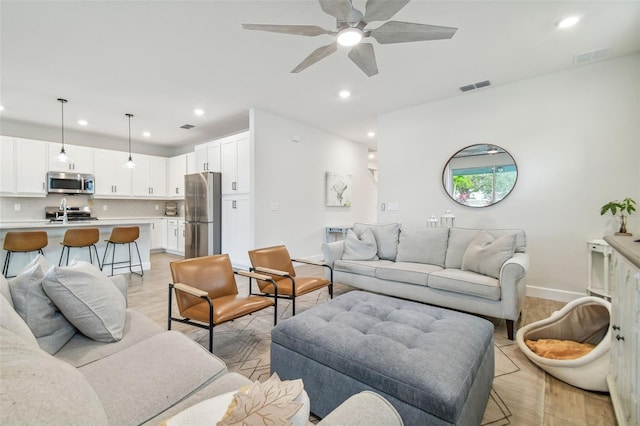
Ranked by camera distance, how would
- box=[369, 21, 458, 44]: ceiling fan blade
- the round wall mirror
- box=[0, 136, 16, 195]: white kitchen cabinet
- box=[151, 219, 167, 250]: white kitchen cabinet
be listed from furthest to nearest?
box=[151, 219, 167, 250]: white kitchen cabinet
box=[0, 136, 16, 195]: white kitchen cabinet
the round wall mirror
box=[369, 21, 458, 44]: ceiling fan blade

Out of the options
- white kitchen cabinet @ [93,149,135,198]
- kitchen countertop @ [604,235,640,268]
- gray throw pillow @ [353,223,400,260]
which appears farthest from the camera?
white kitchen cabinet @ [93,149,135,198]

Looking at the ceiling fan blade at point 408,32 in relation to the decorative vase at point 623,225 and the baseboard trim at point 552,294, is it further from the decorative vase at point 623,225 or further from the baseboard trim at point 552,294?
the baseboard trim at point 552,294

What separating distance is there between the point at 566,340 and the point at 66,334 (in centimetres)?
335

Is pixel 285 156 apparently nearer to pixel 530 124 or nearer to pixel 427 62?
pixel 427 62

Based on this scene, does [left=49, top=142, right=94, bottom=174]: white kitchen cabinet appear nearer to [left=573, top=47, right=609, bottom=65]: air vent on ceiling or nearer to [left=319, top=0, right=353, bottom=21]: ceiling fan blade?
[left=319, top=0, right=353, bottom=21]: ceiling fan blade

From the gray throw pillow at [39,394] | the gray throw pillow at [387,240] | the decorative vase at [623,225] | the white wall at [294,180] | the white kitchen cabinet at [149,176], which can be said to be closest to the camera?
the gray throw pillow at [39,394]

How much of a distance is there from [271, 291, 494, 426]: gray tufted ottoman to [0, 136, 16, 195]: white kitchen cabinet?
21.0 ft

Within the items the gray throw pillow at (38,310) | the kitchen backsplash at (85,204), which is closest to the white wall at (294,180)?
the gray throw pillow at (38,310)

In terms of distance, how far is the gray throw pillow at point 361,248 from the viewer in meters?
3.56

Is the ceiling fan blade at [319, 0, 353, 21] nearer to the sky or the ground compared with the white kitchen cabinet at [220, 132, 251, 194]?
nearer to the sky

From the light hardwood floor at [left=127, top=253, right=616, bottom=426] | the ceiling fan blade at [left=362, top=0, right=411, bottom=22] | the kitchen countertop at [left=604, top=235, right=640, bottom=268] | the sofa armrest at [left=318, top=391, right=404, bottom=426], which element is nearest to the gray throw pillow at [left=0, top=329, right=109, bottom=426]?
the sofa armrest at [left=318, top=391, right=404, bottom=426]

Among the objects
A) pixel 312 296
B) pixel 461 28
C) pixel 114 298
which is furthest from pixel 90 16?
pixel 312 296

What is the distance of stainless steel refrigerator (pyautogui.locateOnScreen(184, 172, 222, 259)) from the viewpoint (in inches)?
203

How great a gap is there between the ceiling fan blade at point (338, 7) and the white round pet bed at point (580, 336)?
2.65 m
